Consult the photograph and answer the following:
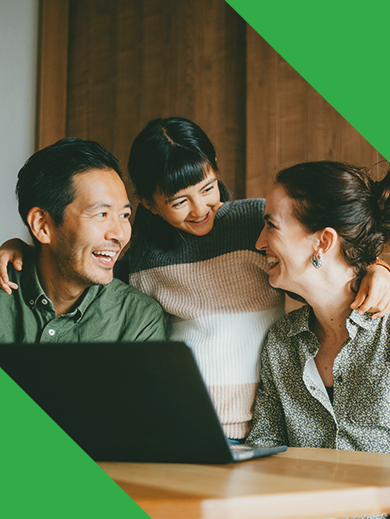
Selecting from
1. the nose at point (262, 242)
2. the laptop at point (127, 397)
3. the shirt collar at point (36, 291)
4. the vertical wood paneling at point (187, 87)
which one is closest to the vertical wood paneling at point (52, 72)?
the vertical wood paneling at point (187, 87)

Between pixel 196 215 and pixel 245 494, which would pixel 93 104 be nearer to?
pixel 196 215

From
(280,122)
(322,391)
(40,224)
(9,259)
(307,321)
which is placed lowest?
(322,391)

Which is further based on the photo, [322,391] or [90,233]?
[90,233]

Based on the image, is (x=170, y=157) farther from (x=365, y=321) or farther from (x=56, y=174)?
Result: (x=365, y=321)

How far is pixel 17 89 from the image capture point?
8.15ft

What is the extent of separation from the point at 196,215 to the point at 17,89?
1578 millimetres

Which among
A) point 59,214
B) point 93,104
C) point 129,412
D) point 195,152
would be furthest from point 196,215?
point 93,104

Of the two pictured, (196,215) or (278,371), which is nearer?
(278,371)

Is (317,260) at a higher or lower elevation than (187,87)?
lower

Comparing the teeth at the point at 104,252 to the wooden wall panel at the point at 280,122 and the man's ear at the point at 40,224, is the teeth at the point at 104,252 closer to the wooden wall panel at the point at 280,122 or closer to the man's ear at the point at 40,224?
the man's ear at the point at 40,224

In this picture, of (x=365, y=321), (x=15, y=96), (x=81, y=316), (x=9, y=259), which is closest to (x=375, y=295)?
(x=365, y=321)

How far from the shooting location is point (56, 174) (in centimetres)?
142

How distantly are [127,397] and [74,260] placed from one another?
0.76m

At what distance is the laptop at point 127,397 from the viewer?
656 millimetres
